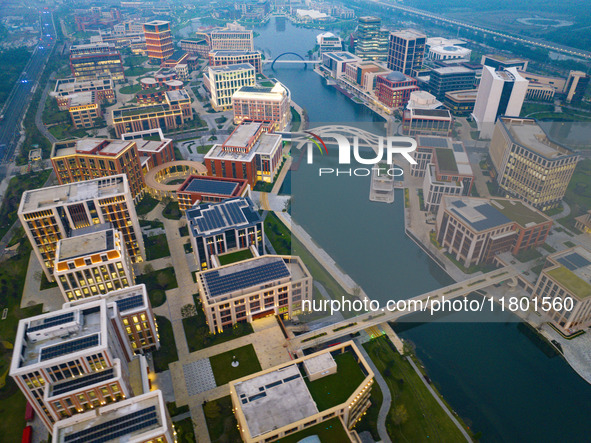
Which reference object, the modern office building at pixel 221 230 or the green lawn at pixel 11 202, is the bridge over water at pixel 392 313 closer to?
the modern office building at pixel 221 230

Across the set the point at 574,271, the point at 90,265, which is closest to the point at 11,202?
the point at 90,265

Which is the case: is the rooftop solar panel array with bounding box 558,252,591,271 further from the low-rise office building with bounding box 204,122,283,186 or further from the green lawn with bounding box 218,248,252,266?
the low-rise office building with bounding box 204,122,283,186

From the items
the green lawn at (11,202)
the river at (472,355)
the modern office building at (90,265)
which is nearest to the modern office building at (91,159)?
the green lawn at (11,202)

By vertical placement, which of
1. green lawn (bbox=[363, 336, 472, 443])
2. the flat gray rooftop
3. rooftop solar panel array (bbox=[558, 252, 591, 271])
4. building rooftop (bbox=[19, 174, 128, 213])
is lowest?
green lawn (bbox=[363, 336, 472, 443])

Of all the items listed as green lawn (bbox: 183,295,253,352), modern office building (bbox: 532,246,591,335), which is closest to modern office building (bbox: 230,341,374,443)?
green lawn (bbox: 183,295,253,352)

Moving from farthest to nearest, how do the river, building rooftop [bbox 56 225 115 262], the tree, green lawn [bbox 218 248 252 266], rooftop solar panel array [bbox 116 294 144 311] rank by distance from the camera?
green lawn [bbox 218 248 252 266], building rooftop [bbox 56 225 115 262], rooftop solar panel array [bbox 116 294 144 311], the river, the tree

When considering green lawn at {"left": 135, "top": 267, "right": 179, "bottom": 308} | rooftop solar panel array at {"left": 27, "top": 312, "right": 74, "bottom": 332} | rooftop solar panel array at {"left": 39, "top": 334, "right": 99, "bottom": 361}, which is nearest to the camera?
rooftop solar panel array at {"left": 39, "top": 334, "right": 99, "bottom": 361}

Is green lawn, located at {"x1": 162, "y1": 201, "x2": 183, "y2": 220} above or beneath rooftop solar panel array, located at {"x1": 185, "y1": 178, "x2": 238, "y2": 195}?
beneath
